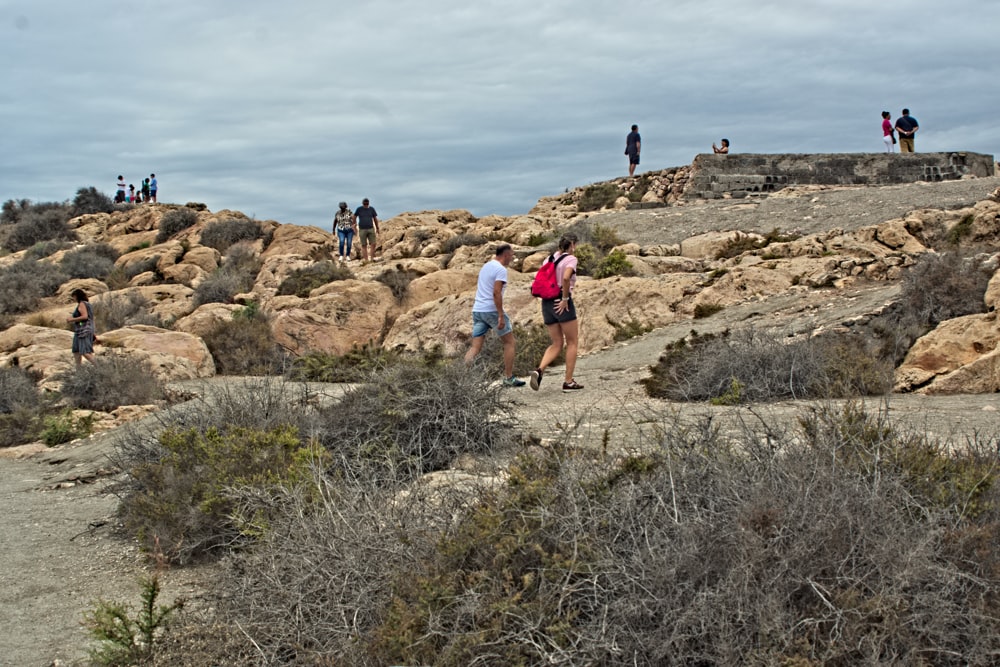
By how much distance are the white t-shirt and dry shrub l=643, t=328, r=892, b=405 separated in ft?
6.09

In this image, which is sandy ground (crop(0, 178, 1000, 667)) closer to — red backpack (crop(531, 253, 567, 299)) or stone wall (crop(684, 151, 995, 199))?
red backpack (crop(531, 253, 567, 299))

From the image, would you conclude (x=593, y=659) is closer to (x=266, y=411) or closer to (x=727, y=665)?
(x=727, y=665)

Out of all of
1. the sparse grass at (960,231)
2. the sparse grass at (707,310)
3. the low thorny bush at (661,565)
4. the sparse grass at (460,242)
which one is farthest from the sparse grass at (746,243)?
the low thorny bush at (661,565)

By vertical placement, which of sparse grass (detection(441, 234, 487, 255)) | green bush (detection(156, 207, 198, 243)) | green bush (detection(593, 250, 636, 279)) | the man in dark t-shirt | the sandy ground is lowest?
the sandy ground

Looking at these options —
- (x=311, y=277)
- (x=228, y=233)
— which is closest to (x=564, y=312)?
(x=311, y=277)

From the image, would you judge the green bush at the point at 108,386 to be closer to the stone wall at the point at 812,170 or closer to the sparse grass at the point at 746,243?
the sparse grass at the point at 746,243

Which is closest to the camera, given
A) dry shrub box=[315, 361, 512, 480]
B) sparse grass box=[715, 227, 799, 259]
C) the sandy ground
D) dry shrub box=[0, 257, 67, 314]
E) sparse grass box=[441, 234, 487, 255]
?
the sandy ground

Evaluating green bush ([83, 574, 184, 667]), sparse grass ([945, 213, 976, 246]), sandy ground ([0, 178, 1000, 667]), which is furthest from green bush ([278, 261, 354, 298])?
green bush ([83, 574, 184, 667])

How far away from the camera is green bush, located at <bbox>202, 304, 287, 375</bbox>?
15.3 metres

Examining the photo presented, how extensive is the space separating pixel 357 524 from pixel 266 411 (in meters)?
3.51

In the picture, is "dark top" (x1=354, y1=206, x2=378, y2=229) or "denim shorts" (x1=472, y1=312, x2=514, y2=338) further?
"dark top" (x1=354, y1=206, x2=378, y2=229)

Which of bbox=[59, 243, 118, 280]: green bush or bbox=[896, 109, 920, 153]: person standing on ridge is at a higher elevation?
bbox=[896, 109, 920, 153]: person standing on ridge

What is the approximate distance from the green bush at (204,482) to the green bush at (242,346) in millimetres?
7552

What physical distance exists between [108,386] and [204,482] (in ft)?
23.4
